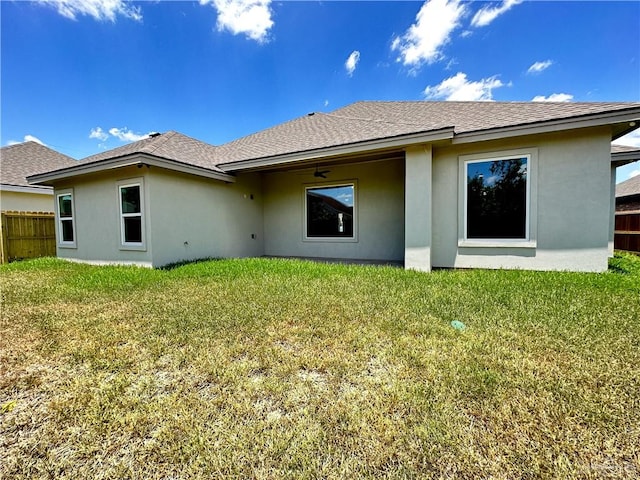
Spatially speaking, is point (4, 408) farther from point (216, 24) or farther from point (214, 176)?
point (216, 24)

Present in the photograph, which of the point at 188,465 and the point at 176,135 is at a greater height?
the point at 176,135

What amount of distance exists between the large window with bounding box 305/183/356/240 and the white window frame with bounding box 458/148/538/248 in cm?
344

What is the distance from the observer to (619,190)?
17109mm

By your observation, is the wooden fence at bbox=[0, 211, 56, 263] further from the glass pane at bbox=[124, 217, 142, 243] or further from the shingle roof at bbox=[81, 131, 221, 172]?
the glass pane at bbox=[124, 217, 142, 243]

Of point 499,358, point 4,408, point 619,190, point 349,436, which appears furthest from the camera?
point 619,190

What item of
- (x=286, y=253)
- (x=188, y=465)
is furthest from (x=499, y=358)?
(x=286, y=253)

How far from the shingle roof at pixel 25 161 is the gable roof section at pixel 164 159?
4374 mm

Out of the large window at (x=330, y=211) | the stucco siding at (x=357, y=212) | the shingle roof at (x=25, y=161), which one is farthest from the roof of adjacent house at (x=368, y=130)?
the shingle roof at (x=25, y=161)

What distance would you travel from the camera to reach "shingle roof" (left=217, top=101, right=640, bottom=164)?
6137mm

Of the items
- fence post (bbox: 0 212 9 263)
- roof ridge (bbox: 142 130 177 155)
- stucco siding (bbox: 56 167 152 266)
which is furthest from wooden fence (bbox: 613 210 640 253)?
fence post (bbox: 0 212 9 263)

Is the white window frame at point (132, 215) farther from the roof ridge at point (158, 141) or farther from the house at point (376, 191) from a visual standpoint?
the roof ridge at point (158, 141)

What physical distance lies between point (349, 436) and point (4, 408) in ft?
8.60

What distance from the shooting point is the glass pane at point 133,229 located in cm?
785

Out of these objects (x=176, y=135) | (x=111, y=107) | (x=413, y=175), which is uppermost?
(x=111, y=107)
